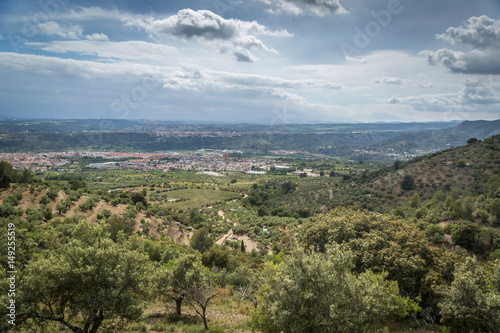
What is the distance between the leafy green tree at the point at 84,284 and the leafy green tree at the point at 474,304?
13.3 metres

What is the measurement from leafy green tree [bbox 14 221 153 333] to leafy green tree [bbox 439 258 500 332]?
43.8 ft

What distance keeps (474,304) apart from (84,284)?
15.8 metres

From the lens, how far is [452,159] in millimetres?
60750

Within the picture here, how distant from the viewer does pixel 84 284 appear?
31.6 ft

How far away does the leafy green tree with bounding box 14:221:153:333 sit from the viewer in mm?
9094

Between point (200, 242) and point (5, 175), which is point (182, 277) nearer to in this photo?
point (200, 242)

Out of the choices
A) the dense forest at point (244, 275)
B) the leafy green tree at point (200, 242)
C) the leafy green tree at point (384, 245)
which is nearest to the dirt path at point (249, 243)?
the dense forest at point (244, 275)

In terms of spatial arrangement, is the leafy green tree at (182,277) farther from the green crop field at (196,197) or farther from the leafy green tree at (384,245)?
the green crop field at (196,197)

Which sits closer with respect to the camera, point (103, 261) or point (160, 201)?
point (103, 261)

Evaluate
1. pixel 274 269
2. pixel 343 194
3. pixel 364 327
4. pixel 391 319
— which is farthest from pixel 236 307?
pixel 343 194

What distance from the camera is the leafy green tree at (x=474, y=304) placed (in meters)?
10.2

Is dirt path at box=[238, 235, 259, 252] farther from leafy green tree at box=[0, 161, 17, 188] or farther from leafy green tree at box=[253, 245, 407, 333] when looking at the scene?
leafy green tree at box=[0, 161, 17, 188]

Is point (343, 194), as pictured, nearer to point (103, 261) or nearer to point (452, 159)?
point (452, 159)

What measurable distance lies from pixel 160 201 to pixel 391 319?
59310mm
